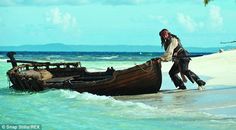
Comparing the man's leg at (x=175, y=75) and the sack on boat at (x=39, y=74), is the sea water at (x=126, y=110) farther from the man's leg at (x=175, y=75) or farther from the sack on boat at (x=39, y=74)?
the sack on boat at (x=39, y=74)

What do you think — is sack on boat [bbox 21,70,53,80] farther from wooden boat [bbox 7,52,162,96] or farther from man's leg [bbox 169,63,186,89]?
man's leg [bbox 169,63,186,89]

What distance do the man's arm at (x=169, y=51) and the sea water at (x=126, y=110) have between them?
3.13ft

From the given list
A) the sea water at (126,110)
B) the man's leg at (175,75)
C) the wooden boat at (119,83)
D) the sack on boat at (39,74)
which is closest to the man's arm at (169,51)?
the wooden boat at (119,83)

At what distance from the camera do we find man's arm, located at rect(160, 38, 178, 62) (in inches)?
618

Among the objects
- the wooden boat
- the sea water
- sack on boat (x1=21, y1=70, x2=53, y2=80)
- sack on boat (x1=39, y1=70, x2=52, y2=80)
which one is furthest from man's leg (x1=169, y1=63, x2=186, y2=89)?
sack on boat (x1=39, y1=70, x2=52, y2=80)

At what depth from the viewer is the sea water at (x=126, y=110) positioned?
10945 millimetres

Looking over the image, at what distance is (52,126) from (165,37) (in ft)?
18.2

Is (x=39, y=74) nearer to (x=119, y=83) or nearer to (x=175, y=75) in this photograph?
(x=119, y=83)

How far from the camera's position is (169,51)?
15773 millimetres

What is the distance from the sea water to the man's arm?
0.95 m

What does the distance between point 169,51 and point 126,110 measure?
3287 millimetres

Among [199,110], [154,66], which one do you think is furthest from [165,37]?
[199,110]

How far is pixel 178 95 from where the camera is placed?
1552 cm

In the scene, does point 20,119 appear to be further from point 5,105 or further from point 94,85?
point 94,85
